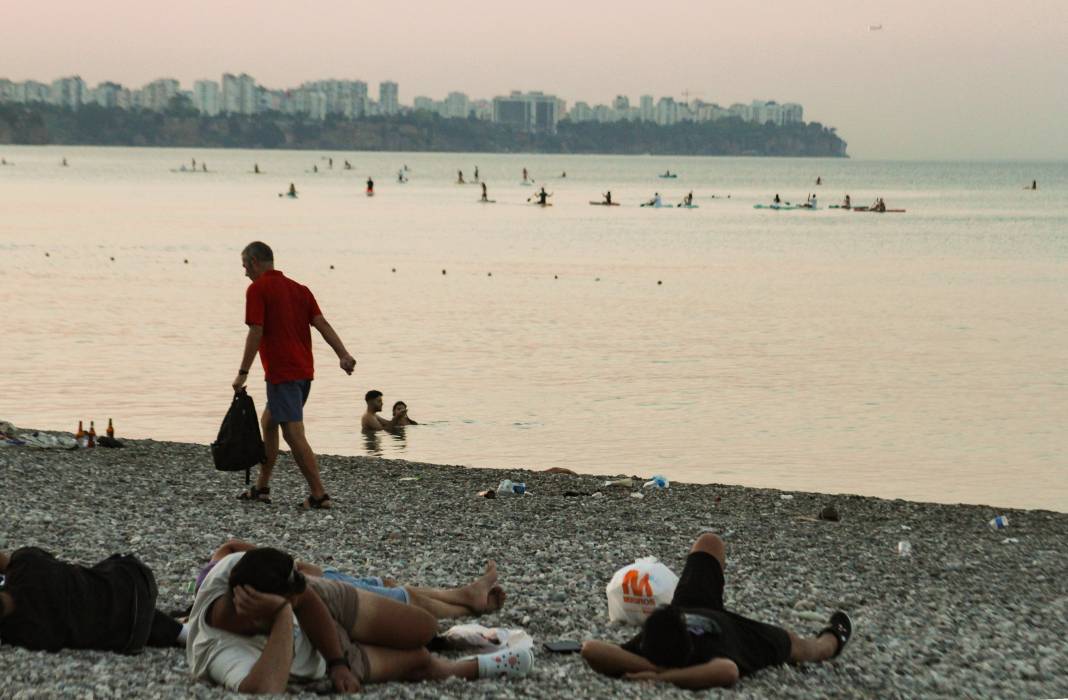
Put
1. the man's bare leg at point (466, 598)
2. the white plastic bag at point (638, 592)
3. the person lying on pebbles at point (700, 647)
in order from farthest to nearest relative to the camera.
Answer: the white plastic bag at point (638, 592)
the man's bare leg at point (466, 598)
the person lying on pebbles at point (700, 647)

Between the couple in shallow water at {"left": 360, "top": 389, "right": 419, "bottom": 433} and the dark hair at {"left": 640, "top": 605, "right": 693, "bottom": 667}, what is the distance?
1064cm

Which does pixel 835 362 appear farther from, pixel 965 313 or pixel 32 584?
pixel 32 584

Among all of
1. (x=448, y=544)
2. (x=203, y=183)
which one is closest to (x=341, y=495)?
(x=448, y=544)

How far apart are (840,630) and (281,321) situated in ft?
14.7

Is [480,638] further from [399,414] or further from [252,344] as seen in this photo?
[399,414]

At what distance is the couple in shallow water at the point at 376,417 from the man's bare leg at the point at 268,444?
612cm

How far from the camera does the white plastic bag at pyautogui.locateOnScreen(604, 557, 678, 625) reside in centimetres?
734

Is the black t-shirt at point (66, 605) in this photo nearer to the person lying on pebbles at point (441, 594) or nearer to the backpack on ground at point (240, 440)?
the person lying on pebbles at point (441, 594)

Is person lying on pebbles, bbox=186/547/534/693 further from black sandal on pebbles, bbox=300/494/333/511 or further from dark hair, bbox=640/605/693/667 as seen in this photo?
black sandal on pebbles, bbox=300/494/333/511

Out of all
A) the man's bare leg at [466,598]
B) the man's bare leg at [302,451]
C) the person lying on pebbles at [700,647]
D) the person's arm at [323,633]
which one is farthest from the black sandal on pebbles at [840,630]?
the man's bare leg at [302,451]

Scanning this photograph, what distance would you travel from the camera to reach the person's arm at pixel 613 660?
20.7 feet

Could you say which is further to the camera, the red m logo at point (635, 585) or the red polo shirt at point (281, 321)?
the red polo shirt at point (281, 321)

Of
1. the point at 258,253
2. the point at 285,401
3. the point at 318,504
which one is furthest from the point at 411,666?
the point at 318,504

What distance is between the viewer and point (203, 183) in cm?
12681
